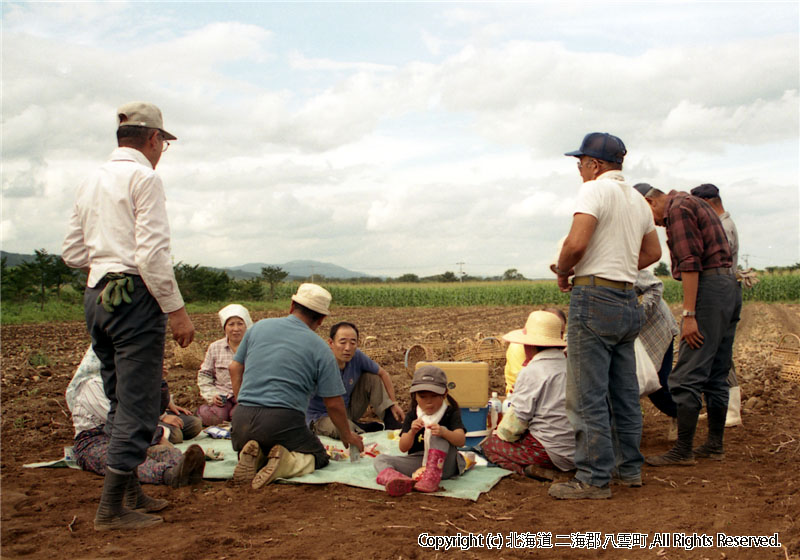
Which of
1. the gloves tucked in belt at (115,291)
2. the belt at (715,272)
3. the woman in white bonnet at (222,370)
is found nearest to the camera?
the gloves tucked in belt at (115,291)

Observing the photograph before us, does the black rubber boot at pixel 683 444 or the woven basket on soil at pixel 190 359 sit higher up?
the black rubber boot at pixel 683 444

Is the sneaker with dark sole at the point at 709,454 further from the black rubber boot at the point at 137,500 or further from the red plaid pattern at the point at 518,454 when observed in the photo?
the black rubber boot at the point at 137,500

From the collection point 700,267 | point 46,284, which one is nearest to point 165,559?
point 700,267

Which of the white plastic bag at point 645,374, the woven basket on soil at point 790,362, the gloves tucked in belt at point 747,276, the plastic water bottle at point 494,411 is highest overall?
the gloves tucked in belt at point 747,276

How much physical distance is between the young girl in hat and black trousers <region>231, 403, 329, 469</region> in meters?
0.58

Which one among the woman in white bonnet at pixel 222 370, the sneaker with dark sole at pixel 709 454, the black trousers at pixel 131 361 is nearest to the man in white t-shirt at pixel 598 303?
the sneaker with dark sole at pixel 709 454

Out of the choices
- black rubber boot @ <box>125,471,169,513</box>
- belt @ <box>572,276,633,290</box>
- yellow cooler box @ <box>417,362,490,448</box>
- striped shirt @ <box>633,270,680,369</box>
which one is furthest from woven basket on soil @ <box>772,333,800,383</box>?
black rubber boot @ <box>125,471,169,513</box>

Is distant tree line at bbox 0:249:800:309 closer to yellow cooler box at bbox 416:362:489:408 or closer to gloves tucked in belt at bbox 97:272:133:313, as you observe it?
yellow cooler box at bbox 416:362:489:408

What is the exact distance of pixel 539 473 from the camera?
14.9ft

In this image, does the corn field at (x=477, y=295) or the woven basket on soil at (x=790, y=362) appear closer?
the woven basket on soil at (x=790, y=362)

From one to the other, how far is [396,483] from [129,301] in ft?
6.40

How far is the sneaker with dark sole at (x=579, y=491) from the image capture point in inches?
157

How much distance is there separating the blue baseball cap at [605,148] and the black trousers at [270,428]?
267 centimetres

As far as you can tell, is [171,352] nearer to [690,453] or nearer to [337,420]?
[337,420]
